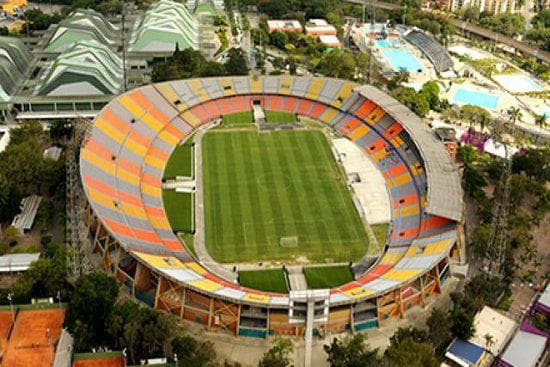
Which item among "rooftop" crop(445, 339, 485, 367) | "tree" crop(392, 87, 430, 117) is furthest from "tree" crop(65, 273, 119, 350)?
"tree" crop(392, 87, 430, 117)

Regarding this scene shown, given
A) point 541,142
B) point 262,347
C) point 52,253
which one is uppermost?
point 541,142

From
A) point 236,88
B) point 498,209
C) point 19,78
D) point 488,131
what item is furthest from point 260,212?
point 19,78

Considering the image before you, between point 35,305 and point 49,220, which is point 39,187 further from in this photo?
point 35,305

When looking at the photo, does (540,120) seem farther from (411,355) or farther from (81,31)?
(81,31)

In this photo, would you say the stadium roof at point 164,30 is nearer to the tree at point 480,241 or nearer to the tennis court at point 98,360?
the tree at point 480,241

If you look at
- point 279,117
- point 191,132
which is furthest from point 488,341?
point 191,132

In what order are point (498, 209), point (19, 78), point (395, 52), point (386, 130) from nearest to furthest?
1. point (498, 209)
2. point (386, 130)
3. point (19, 78)
4. point (395, 52)
